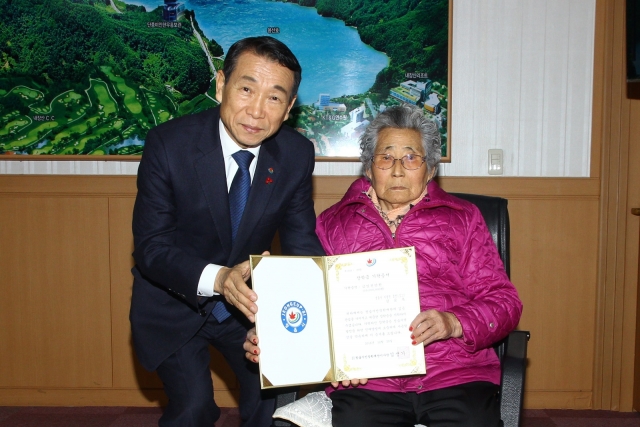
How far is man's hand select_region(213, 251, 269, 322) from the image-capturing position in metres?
1.68

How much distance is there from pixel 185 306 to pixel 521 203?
6.52ft

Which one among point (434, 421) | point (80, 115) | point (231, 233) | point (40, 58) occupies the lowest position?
point (434, 421)

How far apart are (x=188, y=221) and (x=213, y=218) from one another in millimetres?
88

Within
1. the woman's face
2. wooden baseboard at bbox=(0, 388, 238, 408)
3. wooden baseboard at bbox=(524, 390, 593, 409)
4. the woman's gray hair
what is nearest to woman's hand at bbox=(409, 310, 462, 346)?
the woman's face

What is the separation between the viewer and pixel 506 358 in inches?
74.0

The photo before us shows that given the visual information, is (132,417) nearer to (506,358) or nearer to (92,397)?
(92,397)

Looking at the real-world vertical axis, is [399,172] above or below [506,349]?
above

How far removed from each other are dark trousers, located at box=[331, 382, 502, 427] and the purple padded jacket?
3 cm

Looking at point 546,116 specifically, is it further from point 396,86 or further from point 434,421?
point 434,421

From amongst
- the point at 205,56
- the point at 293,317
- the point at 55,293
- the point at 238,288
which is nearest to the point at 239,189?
the point at 238,288

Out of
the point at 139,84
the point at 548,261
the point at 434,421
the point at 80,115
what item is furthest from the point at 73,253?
the point at 548,261

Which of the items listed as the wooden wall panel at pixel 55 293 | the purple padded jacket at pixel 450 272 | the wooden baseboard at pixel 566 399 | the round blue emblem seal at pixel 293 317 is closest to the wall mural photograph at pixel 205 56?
the wooden wall panel at pixel 55 293

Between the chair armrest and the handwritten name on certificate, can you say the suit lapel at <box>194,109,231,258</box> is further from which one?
the chair armrest

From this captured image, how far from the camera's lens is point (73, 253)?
11.0 feet
